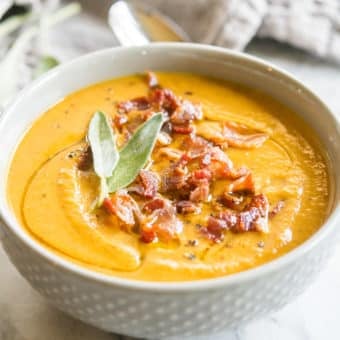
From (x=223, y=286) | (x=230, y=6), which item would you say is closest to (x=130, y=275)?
(x=223, y=286)

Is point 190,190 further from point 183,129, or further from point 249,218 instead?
point 183,129

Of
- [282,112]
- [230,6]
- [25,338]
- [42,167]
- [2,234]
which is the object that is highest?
[230,6]

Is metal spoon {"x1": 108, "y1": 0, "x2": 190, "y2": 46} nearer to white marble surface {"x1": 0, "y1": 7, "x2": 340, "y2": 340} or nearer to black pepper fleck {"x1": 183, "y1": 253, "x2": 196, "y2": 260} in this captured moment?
white marble surface {"x1": 0, "y1": 7, "x2": 340, "y2": 340}

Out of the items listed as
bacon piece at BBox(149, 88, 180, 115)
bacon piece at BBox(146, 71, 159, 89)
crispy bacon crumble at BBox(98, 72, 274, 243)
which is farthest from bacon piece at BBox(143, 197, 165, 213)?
bacon piece at BBox(146, 71, 159, 89)

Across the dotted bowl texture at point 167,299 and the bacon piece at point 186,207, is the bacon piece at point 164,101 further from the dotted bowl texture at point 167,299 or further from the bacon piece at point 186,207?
the dotted bowl texture at point 167,299

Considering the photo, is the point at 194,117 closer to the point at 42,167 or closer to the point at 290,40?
the point at 42,167
